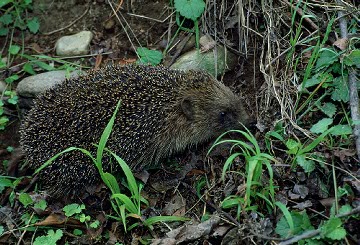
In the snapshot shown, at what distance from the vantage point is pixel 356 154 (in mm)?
4715

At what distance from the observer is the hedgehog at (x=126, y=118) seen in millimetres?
5355

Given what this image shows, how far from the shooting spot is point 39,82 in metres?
6.59

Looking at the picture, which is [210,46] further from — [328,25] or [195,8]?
[328,25]

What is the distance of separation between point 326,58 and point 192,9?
1858 millimetres

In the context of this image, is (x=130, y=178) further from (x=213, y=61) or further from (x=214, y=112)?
(x=213, y=61)

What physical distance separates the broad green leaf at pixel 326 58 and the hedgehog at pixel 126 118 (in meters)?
0.99

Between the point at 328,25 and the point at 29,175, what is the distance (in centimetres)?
383

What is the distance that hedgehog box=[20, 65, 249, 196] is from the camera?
5.36 m

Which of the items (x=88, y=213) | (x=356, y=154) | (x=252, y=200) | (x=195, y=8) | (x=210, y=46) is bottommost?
(x=88, y=213)

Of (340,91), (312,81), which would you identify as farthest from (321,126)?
(312,81)

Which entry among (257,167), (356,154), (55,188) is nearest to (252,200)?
(257,167)

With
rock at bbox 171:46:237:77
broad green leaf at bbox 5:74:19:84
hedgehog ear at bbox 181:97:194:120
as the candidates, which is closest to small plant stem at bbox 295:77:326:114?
hedgehog ear at bbox 181:97:194:120

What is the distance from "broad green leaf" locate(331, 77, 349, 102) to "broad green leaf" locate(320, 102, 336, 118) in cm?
8

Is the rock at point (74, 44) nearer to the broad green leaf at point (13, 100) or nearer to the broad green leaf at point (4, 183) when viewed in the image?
the broad green leaf at point (13, 100)
